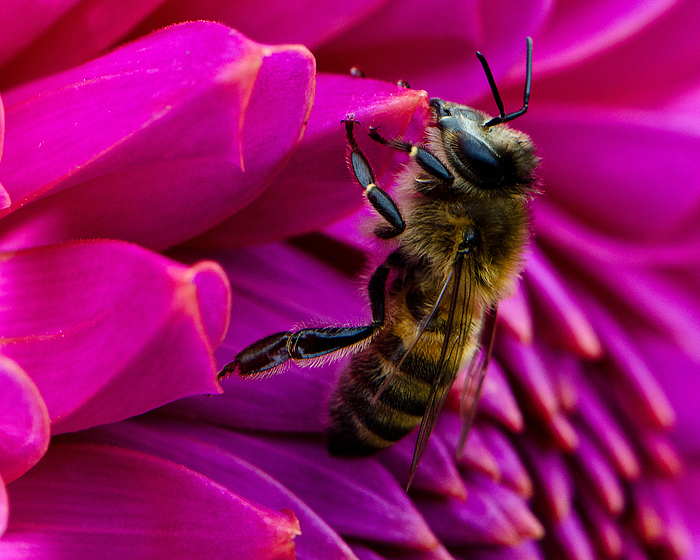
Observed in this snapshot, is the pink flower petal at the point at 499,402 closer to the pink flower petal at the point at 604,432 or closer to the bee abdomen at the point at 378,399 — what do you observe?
the bee abdomen at the point at 378,399

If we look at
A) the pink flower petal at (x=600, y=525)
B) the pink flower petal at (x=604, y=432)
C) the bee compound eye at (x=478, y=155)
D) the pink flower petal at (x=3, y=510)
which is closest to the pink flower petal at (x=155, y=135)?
the pink flower petal at (x=3, y=510)

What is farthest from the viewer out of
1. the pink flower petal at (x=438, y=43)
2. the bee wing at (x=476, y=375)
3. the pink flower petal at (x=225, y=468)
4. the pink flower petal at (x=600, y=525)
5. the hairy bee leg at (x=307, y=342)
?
the pink flower petal at (x=600, y=525)

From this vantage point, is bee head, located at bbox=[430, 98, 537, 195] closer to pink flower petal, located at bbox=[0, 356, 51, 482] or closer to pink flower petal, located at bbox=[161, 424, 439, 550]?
pink flower petal, located at bbox=[161, 424, 439, 550]

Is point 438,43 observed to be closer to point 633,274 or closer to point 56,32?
point 56,32

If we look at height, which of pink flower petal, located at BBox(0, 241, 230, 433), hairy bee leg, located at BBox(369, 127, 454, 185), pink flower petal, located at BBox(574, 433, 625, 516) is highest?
pink flower petal, located at BBox(0, 241, 230, 433)

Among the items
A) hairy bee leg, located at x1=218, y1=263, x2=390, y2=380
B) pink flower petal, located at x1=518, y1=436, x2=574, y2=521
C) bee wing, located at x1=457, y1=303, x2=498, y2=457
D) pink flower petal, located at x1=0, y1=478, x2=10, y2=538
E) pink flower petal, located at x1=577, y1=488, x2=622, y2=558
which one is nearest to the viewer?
pink flower petal, located at x1=0, y1=478, x2=10, y2=538

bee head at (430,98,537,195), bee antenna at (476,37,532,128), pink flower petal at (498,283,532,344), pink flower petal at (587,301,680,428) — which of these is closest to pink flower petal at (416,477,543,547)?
pink flower petal at (498,283,532,344)
